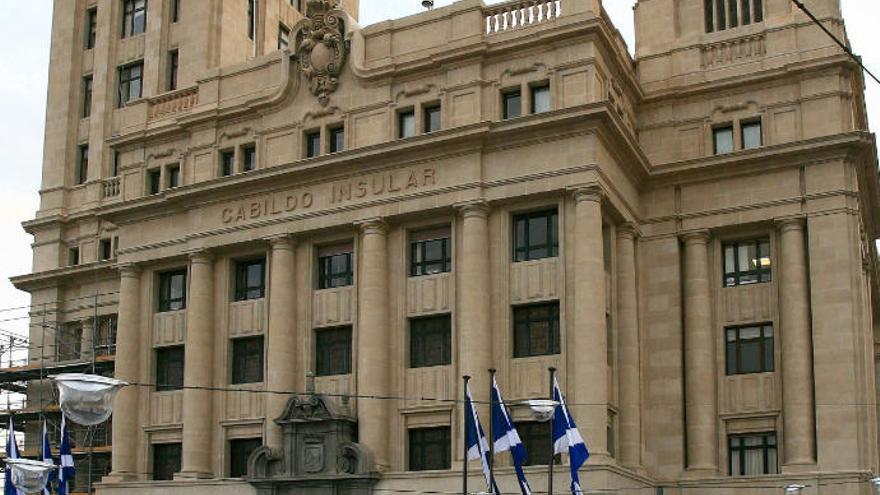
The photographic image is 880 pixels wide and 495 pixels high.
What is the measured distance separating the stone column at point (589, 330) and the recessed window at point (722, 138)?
7.56 m

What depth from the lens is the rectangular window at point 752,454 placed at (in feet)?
154

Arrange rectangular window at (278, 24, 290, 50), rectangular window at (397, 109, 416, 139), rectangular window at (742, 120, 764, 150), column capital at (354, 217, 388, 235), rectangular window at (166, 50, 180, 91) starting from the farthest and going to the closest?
rectangular window at (278, 24, 290, 50), rectangular window at (166, 50, 180, 91), rectangular window at (397, 109, 416, 139), rectangular window at (742, 120, 764, 150), column capital at (354, 217, 388, 235)

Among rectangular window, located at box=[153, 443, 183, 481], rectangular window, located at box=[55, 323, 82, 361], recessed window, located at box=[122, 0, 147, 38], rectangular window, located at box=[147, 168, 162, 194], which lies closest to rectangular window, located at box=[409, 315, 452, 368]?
rectangular window, located at box=[153, 443, 183, 481]

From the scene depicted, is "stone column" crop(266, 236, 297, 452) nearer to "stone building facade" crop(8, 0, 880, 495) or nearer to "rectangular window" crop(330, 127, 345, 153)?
"stone building facade" crop(8, 0, 880, 495)

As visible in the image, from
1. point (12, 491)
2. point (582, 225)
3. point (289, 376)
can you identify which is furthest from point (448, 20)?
point (12, 491)

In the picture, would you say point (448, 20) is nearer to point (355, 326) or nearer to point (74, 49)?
point (355, 326)

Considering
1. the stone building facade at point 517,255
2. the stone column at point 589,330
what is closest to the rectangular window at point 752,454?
the stone building facade at point 517,255

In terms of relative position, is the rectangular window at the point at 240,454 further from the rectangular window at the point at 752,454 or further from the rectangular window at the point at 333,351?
the rectangular window at the point at 752,454

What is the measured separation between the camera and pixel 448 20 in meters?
49.8

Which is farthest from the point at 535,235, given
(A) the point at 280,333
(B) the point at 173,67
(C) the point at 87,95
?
(C) the point at 87,95

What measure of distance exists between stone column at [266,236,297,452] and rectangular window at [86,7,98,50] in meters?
25.4

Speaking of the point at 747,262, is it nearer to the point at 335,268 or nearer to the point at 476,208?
the point at 476,208

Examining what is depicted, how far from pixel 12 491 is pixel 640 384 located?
73.7 feet

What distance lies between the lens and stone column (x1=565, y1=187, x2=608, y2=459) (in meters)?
43.4
